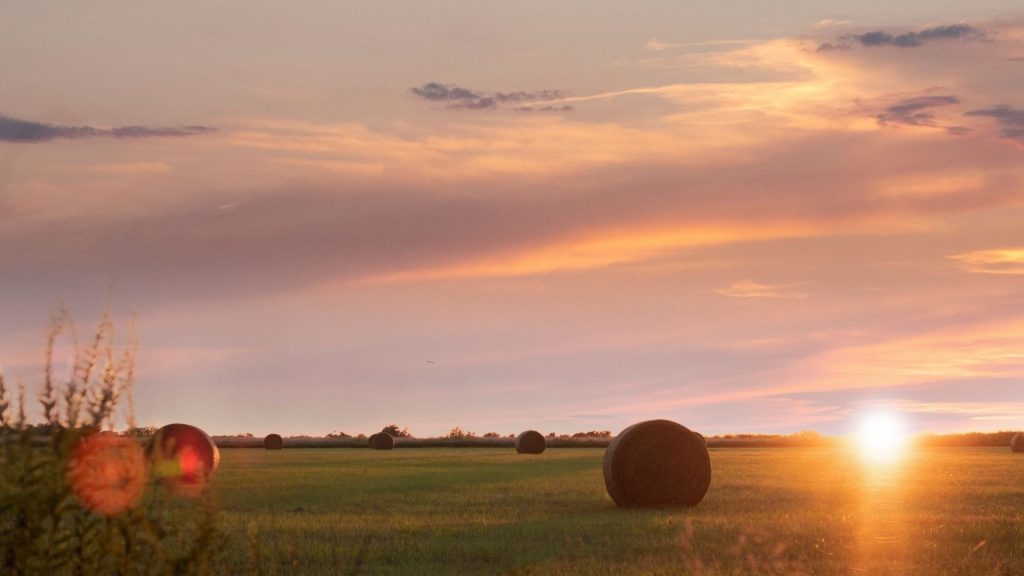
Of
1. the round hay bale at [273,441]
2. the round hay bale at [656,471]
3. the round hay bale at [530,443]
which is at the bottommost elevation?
the round hay bale at [656,471]

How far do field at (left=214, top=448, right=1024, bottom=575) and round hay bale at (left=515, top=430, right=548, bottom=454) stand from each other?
93.1ft

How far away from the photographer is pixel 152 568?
8.14 m

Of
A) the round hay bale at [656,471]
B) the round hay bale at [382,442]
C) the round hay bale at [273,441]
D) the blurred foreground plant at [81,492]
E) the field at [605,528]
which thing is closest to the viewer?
the blurred foreground plant at [81,492]

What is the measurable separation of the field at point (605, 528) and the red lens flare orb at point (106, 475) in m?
0.86

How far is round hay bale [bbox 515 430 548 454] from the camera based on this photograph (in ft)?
198

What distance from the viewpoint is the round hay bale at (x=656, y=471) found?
23.7 m

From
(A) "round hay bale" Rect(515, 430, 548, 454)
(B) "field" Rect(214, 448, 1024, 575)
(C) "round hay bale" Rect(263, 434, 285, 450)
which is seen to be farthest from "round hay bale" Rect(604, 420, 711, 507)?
(C) "round hay bale" Rect(263, 434, 285, 450)

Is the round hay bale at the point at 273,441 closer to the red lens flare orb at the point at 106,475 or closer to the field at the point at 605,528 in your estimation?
the field at the point at 605,528

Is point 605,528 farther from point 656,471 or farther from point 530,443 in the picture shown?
point 530,443

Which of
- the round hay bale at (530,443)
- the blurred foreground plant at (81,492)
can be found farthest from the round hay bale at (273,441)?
the blurred foreground plant at (81,492)

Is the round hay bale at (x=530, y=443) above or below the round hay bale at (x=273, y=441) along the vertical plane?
below

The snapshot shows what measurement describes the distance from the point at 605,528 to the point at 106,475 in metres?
11.6

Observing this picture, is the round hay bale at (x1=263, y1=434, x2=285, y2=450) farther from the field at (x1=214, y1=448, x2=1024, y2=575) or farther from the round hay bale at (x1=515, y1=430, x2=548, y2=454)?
the field at (x1=214, y1=448, x2=1024, y2=575)

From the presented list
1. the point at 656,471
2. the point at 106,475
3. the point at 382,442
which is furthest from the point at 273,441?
the point at 106,475
